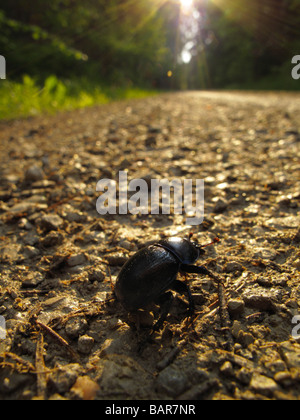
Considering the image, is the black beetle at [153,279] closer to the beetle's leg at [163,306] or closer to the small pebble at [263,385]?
the beetle's leg at [163,306]

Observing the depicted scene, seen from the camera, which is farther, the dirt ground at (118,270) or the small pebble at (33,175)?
the small pebble at (33,175)

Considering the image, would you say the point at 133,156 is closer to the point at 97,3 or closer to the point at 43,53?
the point at 43,53

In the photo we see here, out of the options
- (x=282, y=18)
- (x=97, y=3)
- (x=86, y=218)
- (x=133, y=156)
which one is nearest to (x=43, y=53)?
(x=97, y=3)

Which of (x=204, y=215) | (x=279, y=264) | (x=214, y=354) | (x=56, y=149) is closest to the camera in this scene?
(x=214, y=354)

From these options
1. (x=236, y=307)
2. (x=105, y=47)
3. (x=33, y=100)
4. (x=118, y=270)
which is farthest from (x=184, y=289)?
(x=105, y=47)

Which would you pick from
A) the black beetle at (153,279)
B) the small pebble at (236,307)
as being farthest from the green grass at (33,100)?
the small pebble at (236,307)

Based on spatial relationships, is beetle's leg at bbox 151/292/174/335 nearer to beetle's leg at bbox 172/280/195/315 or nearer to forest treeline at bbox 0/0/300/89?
beetle's leg at bbox 172/280/195/315
